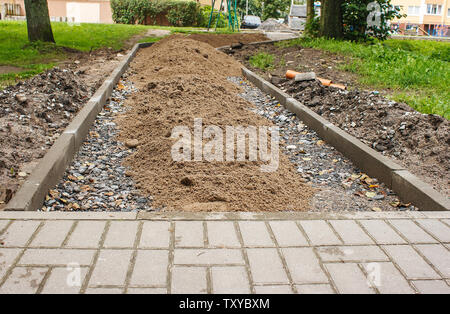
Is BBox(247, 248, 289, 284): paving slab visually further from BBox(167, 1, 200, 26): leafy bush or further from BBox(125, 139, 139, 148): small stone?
BBox(167, 1, 200, 26): leafy bush

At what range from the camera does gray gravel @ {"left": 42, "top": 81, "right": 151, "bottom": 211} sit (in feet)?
12.1

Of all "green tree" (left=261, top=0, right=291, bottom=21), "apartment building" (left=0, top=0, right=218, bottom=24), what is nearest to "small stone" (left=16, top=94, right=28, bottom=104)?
"apartment building" (left=0, top=0, right=218, bottom=24)

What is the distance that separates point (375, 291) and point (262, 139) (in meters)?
2.98

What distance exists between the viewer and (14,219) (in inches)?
121

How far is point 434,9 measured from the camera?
198 feet

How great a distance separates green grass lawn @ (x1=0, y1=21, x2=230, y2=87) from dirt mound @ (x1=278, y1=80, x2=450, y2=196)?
5.46m

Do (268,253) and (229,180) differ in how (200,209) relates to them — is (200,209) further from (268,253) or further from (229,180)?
(268,253)

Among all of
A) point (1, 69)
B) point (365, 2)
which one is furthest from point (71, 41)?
point (365, 2)

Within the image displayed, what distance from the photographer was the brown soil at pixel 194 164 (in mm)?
3703

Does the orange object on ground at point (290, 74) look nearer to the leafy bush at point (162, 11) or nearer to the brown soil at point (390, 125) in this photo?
the brown soil at point (390, 125)

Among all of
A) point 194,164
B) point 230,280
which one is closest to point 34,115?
point 194,164

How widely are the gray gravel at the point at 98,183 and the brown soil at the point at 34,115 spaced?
354 mm

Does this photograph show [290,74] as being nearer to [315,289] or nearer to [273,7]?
[315,289]

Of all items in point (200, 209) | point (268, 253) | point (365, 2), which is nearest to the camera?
point (268, 253)
